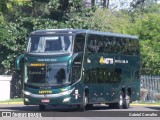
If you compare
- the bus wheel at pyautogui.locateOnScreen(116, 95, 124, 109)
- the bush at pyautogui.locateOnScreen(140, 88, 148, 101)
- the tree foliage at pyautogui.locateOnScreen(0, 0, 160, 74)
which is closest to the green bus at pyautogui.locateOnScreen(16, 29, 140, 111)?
the bus wheel at pyautogui.locateOnScreen(116, 95, 124, 109)

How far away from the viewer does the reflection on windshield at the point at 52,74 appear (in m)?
28.7

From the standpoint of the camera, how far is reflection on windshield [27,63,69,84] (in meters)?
28.7

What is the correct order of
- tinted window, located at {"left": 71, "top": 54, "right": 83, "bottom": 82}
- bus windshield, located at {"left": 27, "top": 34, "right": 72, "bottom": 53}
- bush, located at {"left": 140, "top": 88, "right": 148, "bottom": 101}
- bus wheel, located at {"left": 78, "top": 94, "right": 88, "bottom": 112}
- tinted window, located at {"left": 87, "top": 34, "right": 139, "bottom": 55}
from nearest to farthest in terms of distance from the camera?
1. bus windshield, located at {"left": 27, "top": 34, "right": 72, "bottom": 53}
2. tinted window, located at {"left": 71, "top": 54, "right": 83, "bottom": 82}
3. bus wheel, located at {"left": 78, "top": 94, "right": 88, "bottom": 112}
4. tinted window, located at {"left": 87, "top": 34, "right": 139, "bottom": 55}
5. bush, located at {"left": 140, "top": 88, "right": 148, "bottom": 101}

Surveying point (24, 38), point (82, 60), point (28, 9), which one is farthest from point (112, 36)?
point (28, 9)

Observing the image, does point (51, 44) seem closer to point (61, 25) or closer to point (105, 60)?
point (105, 60)

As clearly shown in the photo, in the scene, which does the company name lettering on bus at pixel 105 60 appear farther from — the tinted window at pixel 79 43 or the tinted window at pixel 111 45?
the tinted window at pixel 79 43

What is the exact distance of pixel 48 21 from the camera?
47750 mm

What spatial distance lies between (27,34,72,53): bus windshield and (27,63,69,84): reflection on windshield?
0.75 m

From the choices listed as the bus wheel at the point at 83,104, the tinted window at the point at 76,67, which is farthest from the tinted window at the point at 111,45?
the bus wheel at the point at 83,104

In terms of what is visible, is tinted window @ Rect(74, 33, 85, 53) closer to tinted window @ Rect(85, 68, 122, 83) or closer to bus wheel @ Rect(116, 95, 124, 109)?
tinted window @ Rect(85, 68, 122, 83)

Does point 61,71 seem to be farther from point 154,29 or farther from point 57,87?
point 154,29

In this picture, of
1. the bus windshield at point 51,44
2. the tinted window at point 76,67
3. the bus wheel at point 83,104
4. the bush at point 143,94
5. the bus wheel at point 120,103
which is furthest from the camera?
the bush at point 143,94

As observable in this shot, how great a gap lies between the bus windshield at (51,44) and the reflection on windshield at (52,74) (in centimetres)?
75

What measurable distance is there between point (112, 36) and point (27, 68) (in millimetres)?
5834
